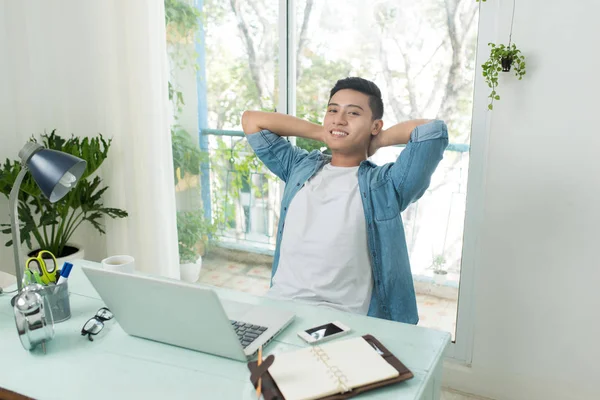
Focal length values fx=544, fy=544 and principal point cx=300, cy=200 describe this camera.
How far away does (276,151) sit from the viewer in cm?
187

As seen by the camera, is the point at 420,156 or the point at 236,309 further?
the point at 420,156

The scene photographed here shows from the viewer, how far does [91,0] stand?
253 cm

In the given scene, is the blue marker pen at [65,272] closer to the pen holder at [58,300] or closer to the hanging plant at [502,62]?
the pen holder at [58,300]

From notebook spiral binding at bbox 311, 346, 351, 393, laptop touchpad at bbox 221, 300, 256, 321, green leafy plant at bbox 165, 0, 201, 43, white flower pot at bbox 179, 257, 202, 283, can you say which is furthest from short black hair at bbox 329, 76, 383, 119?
white flower pot at bbox 179, 257, 202, 283

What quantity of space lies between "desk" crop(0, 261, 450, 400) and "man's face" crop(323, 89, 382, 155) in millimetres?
579

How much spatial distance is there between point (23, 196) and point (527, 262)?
7.03 feet

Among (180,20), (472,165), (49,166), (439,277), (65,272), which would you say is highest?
(180,20)

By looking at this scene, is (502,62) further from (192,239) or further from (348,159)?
(192,239)

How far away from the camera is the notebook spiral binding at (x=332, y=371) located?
95cm

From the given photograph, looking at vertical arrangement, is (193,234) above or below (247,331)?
below

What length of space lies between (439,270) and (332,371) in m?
1.58

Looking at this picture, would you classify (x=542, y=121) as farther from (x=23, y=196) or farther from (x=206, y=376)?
(x=23, y=196)

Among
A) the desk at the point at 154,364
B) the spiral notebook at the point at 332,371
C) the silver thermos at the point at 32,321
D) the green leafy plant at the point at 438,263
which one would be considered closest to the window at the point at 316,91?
the green leafy plant at the point at 438,263

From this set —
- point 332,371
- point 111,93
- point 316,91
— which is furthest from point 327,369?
point 111,93
